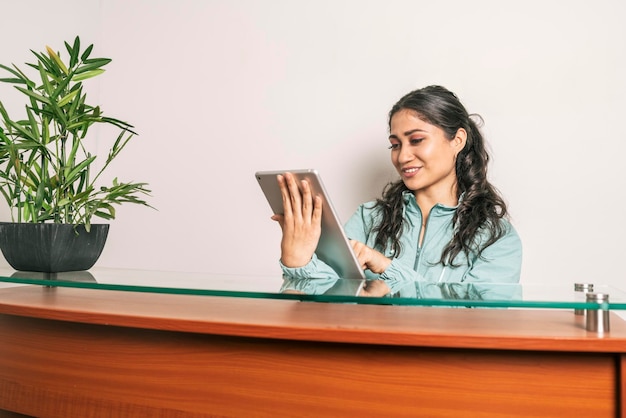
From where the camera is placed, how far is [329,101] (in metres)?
3.15

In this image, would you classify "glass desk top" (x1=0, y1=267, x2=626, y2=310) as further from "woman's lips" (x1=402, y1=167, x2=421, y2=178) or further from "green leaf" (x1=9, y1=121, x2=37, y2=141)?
"woman's lips" (x1=402, y1=167, x2=421, y2=178)

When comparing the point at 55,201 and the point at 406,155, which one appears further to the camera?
the point at 406,155

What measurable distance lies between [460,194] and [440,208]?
138 millimetres

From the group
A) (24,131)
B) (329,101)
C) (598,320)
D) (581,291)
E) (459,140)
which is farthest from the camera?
(329,101)

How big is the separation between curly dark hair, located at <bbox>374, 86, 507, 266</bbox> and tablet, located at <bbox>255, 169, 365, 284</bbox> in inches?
39.3

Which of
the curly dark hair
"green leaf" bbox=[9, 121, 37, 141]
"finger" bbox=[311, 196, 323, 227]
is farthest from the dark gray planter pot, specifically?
the curly dark hair

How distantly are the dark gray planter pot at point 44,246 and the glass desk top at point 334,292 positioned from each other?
93mm

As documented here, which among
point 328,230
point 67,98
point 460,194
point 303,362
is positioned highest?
point 67,98

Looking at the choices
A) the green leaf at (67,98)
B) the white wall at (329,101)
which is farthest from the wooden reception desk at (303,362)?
the white wall at (329,101)

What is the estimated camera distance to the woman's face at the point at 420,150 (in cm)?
250

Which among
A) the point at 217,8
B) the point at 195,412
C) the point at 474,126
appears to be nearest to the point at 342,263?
the point at 195,412

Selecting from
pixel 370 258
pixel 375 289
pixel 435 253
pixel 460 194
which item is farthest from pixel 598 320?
pixel 460 194

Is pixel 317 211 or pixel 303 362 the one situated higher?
pixel 317 211

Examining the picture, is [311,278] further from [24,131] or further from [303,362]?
[24,131]
